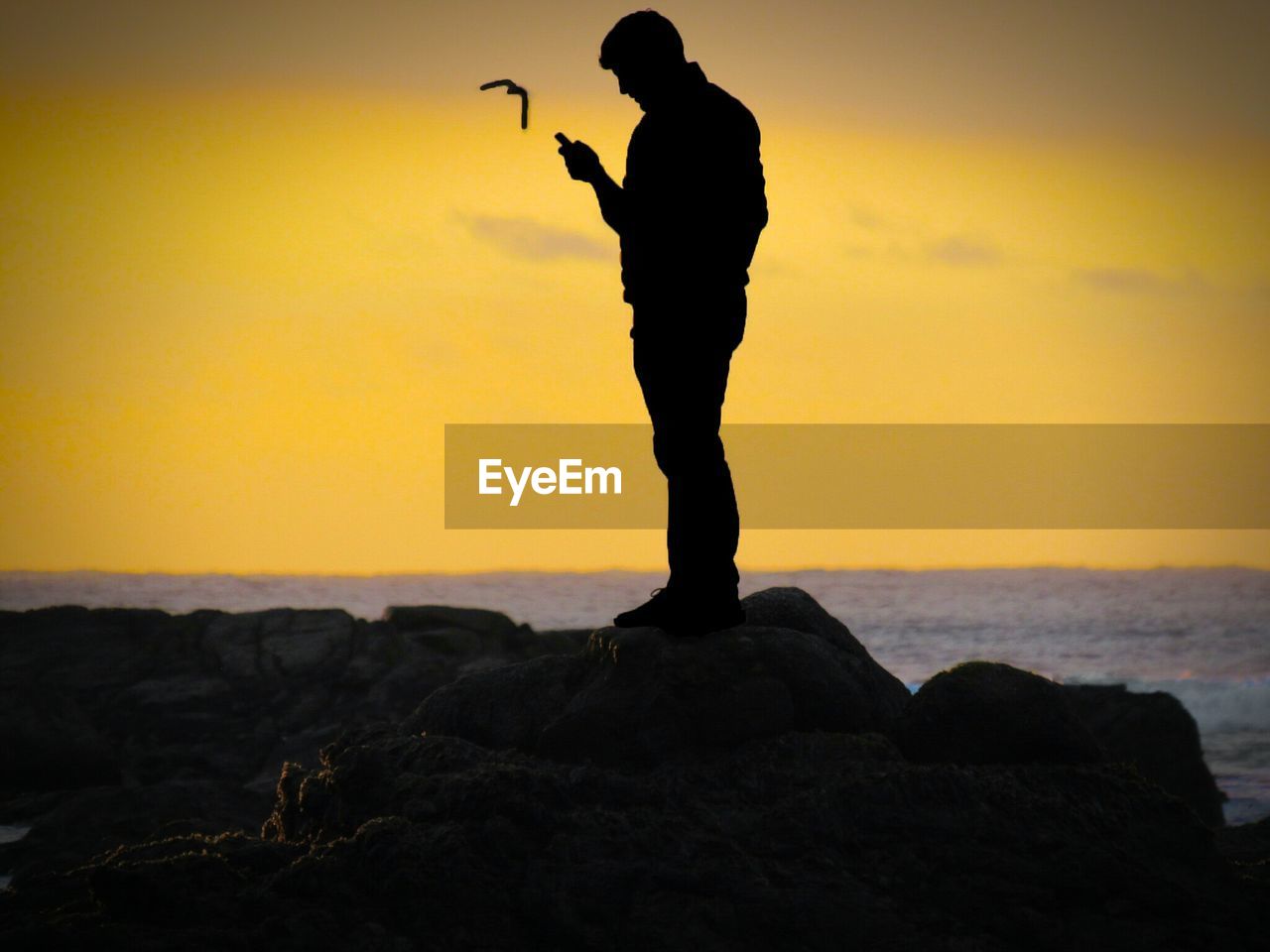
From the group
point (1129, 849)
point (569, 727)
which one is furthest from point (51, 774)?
point (1129, 849)

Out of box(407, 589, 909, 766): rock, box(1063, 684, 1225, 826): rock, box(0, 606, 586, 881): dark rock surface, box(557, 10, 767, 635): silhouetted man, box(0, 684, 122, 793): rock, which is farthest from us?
box(0, 606, 586, 881): dark rock surface

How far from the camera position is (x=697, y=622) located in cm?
1111

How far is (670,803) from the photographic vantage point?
10117 millimetres

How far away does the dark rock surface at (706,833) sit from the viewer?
9188 millimetres

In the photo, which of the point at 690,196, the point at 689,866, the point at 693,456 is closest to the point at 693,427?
the point at 693,456

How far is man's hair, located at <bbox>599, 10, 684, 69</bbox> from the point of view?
10.8 m

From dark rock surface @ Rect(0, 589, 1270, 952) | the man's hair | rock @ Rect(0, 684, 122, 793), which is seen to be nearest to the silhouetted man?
the man's hair

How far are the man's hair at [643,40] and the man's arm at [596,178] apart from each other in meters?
0.64

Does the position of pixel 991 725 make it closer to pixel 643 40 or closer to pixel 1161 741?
A: pixel 643 40

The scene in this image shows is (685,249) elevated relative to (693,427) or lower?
elevated

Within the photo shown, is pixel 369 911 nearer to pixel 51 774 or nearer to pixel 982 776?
pixel 982 776

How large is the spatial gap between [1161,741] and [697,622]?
35.7 feet

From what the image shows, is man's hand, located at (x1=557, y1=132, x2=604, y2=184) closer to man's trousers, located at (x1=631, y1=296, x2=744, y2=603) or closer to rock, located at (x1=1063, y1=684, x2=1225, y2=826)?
man's trousers, located at (x1=631, y1=296, x2=744, y2=603)

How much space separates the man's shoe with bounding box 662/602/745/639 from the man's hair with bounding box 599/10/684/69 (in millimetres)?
3628
